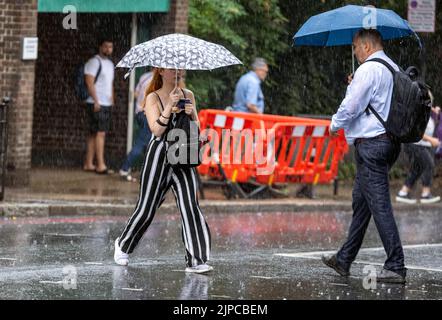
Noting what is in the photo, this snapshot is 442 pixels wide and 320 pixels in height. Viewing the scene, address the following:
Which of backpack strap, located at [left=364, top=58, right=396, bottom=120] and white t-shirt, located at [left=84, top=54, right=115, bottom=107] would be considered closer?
backpack strap, located at [left=364, top=58, right=396, bottom=120]

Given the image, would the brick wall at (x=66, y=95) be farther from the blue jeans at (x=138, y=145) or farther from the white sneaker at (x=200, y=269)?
the white sneaker at (x=200, y=269)

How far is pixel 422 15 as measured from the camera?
22.0 metres

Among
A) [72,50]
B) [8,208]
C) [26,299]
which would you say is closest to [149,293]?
[26,299]

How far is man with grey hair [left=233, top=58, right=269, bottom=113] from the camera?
66.5 feet

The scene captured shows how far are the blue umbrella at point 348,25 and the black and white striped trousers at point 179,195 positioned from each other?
161 centimetres

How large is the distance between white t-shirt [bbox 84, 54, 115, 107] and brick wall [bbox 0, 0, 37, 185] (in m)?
2.13

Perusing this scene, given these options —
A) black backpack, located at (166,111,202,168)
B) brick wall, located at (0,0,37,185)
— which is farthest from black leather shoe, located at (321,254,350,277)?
brick wall, located at (0,0,37,185)

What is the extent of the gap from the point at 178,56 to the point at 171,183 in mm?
1086

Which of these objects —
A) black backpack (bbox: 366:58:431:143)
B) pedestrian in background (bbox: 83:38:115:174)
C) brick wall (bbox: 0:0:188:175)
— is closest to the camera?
black backpack (bbox: 366:58:431:143)

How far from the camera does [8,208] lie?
52.4 feet

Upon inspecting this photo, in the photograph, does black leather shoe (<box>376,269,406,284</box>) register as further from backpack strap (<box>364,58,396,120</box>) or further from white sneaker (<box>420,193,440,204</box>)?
white sneaker (<box>420,193,440,204</box>)

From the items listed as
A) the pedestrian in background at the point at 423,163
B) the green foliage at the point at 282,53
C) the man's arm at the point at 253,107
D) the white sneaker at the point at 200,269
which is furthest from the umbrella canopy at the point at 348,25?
the green foliage at the point at 282,53

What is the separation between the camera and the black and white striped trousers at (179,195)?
422 inches
